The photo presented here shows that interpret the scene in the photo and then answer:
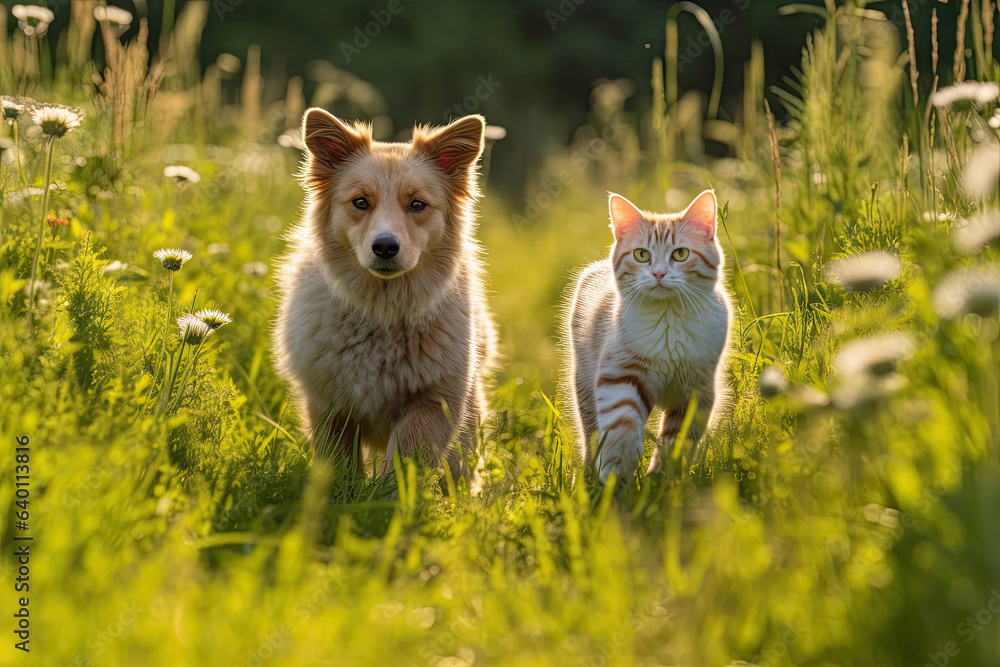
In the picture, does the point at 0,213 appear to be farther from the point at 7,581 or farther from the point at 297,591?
the point at 297,591

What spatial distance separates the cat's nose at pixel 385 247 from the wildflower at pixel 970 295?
2035 millimetres

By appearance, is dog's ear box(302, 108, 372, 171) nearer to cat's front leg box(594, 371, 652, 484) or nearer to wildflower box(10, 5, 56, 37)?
wildflower box(10, 5, 56, 37)

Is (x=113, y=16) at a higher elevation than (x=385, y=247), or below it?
higher

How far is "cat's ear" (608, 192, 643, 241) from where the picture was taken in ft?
10.4

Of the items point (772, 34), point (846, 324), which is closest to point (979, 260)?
point (846, 324)

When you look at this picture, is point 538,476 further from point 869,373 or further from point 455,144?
point 455,144

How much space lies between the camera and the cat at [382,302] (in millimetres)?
3314

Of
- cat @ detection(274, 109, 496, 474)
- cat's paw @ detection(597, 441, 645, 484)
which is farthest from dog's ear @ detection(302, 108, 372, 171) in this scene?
cat's paw @ detection(597, 441, 645, 484)

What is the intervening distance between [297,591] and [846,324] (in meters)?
1.97

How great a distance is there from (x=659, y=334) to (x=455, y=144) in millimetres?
1404

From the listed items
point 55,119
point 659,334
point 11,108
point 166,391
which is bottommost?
point 166,391

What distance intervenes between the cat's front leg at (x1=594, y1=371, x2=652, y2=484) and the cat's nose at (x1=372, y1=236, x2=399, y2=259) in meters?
0.98

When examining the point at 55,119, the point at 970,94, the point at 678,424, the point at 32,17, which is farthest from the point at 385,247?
the point at 970,94

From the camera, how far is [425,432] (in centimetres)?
325
